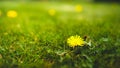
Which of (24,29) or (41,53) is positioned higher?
(24,29)

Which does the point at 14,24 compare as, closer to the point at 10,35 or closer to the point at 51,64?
the point at 10,35

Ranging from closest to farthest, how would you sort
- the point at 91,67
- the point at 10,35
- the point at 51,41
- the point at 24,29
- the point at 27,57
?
1. the point at 91,67
2. the point at 27,57
3. the point at 51,41
4. the point at 10,35
5. the point at 24,29

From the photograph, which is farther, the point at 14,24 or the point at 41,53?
the point at 14,24

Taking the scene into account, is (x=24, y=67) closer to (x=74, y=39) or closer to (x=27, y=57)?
(x=27, y=57)

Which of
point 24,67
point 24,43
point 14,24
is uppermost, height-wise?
point 14,24

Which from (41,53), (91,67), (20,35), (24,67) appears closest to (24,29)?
(20,35)

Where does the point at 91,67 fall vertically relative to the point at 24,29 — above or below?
below

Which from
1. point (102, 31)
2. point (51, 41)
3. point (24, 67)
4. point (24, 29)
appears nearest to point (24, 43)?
point (51, 41)

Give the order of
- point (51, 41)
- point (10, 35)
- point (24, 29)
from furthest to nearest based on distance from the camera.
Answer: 1. point (24, 29)
2. point (10, 35)
3. point (51, 41)

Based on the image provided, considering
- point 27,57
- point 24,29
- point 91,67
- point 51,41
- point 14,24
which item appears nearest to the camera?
point 91,67
